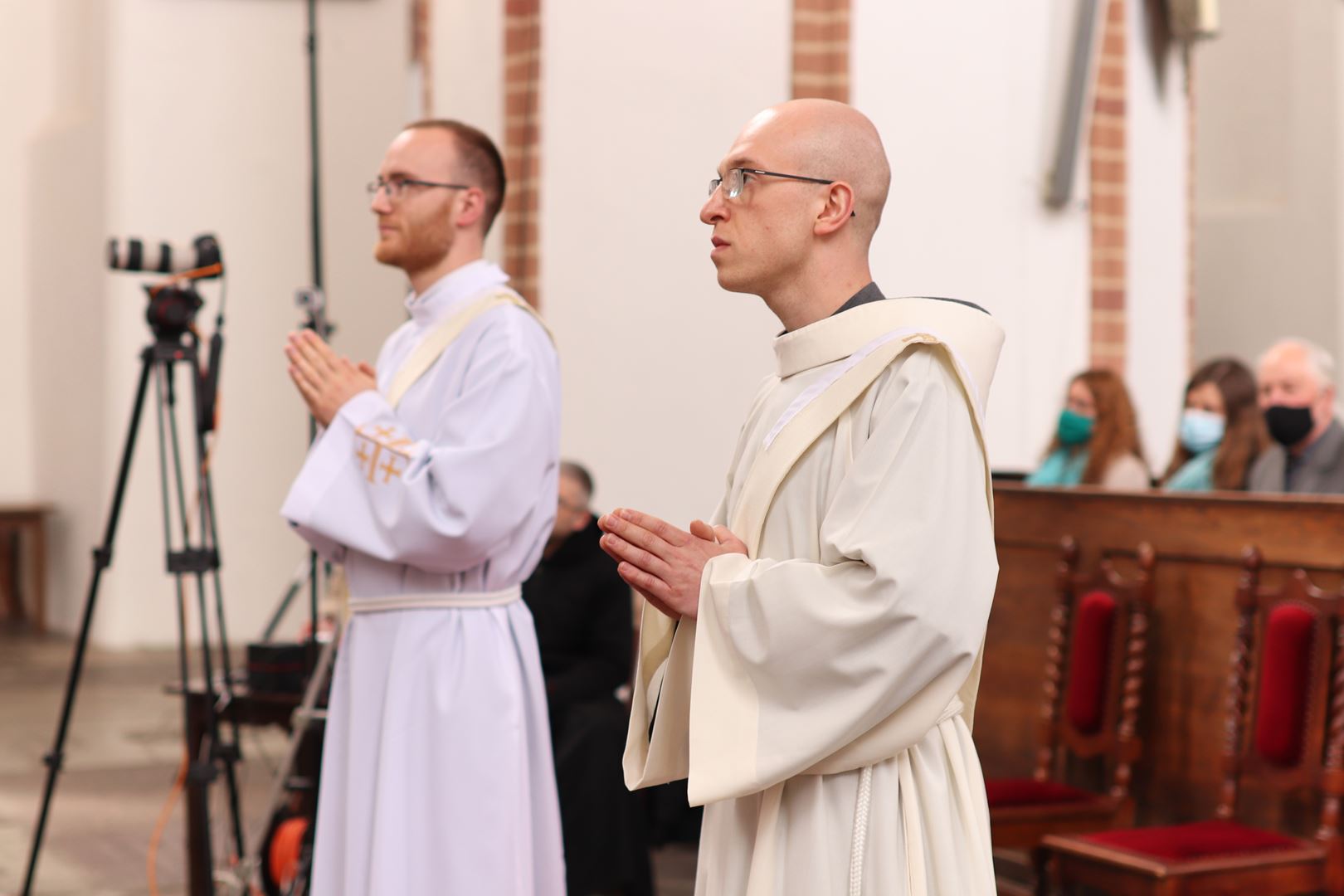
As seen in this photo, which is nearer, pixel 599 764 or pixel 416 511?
pixel 416 511

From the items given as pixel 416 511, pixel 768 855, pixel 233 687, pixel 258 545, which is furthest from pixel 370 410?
pixel 258 545

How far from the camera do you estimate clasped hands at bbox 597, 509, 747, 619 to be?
1964 mm

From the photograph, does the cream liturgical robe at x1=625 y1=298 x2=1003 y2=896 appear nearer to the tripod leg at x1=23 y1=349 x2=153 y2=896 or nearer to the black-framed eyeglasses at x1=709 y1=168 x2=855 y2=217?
the black-framed eyeglasses at x1=709 y1=168 x2=855 y2=217

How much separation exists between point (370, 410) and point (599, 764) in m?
2.01

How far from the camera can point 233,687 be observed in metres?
4.59

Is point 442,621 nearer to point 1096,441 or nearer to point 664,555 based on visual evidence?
point 664,555

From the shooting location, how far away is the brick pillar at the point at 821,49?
6.04 metres

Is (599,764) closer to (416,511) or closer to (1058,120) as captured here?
(416,511)

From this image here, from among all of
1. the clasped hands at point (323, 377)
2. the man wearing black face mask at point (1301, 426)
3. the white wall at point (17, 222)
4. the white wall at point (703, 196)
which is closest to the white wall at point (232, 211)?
the white wall at point (17, 222)

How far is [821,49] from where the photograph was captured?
19.9 ft

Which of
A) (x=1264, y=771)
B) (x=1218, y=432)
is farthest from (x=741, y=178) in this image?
(x=1218, y=432)

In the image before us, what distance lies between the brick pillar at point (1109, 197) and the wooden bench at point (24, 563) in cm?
787

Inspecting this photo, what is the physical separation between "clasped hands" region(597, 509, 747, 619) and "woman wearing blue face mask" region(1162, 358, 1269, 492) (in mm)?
3486

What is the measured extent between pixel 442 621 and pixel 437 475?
30cm
